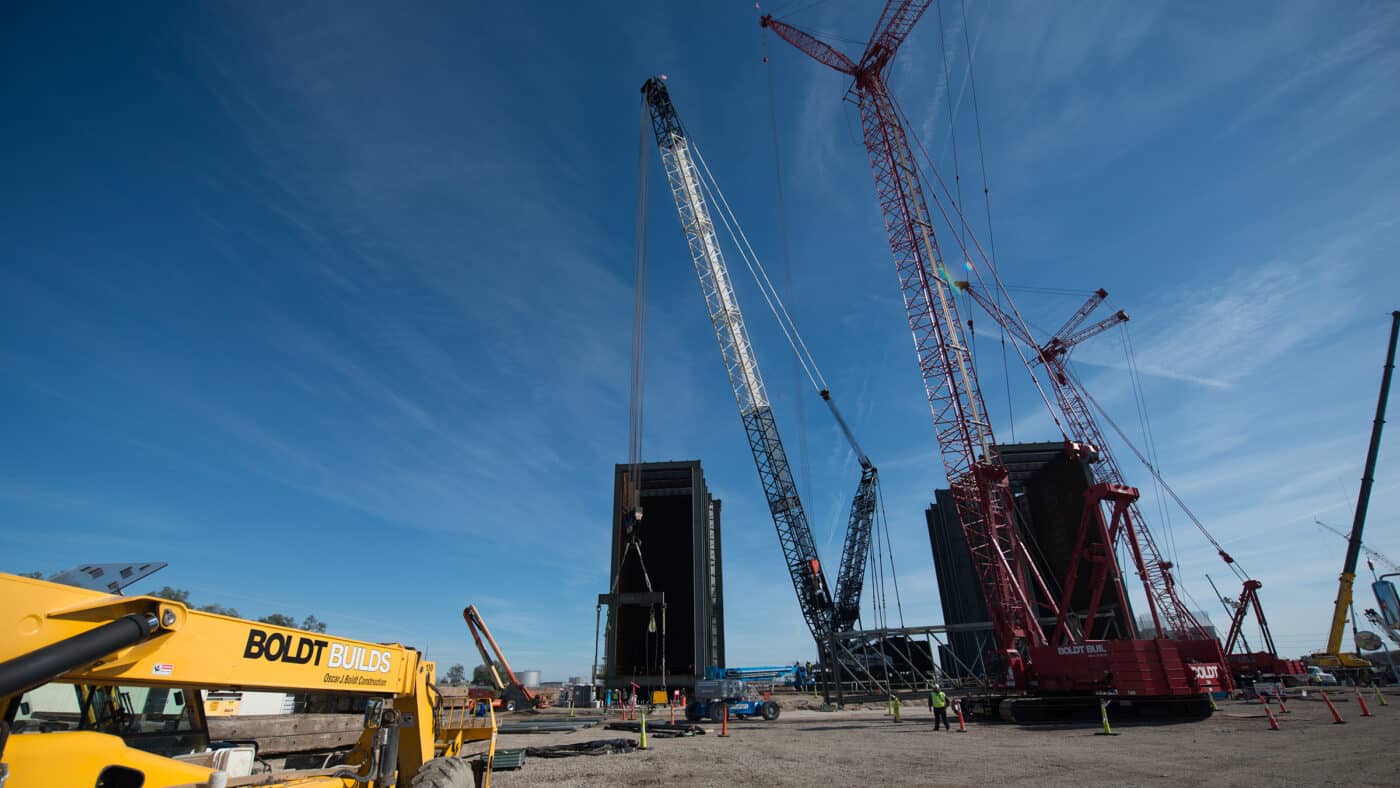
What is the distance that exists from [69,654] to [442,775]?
193 inches

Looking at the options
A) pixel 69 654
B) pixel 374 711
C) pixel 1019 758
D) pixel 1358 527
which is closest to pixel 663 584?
pixel 1019 758

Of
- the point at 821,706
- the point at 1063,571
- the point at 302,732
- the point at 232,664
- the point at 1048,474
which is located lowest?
the point at 821,706

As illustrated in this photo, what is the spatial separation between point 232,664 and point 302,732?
9001 mm

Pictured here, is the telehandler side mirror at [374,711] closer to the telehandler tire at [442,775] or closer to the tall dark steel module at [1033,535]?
the telehandler tire at [442,775]

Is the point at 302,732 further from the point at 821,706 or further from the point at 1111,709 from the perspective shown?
the point at 821,706

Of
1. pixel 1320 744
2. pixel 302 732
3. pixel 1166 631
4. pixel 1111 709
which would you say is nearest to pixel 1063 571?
pixel 1166 631

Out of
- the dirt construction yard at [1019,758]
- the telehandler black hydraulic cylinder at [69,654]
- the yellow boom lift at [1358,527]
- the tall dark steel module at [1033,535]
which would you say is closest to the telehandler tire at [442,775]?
the telehandler black hydraulic cylinder at [69,654]

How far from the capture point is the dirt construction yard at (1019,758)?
12.6 m

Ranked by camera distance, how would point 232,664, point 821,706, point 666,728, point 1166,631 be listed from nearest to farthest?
point 232,664, point 666,728, point 821,706, point 1166,631

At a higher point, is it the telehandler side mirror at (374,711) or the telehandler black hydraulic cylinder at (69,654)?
the telehandler black hydraulic cylinder at (69,654)

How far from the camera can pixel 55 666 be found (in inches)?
149

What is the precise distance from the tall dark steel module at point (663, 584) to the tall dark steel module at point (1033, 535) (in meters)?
22.0

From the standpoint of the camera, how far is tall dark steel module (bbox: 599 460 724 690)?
172ft

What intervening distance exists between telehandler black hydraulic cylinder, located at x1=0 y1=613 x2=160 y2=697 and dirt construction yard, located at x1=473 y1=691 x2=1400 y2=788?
11.0 metres
